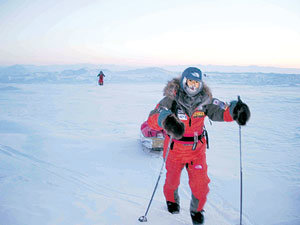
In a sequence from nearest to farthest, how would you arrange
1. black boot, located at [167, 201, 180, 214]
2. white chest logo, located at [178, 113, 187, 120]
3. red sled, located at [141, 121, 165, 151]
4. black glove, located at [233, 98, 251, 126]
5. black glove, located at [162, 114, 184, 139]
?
1. black glove, located at [162, 114, 184, 139]
2. black glove, located at [233, 98, 251, 126]
3. white chest logo, located at [178, 113, 187, 120]
4. black boot, located at [167, 201, 180, 214]
5. red sled, located at [141, 121, 165, 151]

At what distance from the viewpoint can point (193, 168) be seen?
7.45ft

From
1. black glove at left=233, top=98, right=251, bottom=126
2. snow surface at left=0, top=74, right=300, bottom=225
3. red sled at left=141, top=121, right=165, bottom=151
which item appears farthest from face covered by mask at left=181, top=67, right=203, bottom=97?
red sled at left=141, top=121, right=165, bottom=151

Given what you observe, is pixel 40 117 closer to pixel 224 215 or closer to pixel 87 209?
pixel 87 209

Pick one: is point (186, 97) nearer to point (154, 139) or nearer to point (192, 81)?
point (192, 81)

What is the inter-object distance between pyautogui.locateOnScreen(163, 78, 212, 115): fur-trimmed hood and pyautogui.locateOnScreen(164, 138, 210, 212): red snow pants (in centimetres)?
45

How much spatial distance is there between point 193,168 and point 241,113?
0.81 metres

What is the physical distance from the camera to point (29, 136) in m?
5.06

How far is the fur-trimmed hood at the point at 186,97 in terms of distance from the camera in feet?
7.16

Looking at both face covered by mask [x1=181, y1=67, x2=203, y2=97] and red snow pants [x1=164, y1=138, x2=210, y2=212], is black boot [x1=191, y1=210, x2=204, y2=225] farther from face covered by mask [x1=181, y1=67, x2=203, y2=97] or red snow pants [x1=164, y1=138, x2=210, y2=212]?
face covered by mask [x1=181, y1=67, x2=203, y2=97]

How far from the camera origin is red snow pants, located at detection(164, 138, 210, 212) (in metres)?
2.24

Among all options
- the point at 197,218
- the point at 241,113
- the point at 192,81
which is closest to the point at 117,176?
the point at 197,218

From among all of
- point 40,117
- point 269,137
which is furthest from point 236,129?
point 40,117

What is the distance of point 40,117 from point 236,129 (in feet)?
22.4

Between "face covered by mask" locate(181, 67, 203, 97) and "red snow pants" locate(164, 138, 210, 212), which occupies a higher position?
"face covered by mask" locate(181, 67, 203, 97)
